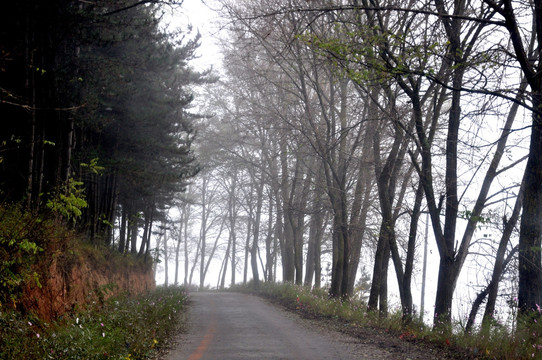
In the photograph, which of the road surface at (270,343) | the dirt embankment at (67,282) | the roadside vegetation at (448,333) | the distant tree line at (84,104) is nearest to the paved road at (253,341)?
the road surface at (270,343)

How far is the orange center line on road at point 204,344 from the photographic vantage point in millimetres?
9062

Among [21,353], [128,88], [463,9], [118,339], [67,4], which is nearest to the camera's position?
[21,353]

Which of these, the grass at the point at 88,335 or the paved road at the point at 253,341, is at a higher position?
the grass at the point at 88,335

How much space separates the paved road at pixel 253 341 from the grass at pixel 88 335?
582 mm

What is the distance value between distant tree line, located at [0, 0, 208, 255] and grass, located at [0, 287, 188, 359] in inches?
85.5

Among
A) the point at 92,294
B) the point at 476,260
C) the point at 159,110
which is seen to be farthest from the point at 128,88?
the point at 476,260

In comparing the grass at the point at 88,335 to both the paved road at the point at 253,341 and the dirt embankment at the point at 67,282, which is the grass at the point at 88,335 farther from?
the paved road at the point at 253,341

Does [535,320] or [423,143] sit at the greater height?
[423,143]

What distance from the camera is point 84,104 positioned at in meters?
8.45

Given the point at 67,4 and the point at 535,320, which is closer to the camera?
the point at 535,320

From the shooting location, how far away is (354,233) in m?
24.5

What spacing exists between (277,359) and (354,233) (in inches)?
634

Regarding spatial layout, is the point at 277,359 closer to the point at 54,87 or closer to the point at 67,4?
the point at 54,87

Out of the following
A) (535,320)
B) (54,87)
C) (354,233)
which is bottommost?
(535,320)
